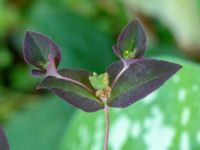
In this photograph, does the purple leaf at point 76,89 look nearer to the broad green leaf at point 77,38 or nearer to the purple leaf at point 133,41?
the purple leaf at point 133,41

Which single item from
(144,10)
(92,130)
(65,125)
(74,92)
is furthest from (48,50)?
(144,10)

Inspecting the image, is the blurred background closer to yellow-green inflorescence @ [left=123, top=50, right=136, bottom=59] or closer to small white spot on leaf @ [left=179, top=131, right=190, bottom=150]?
small white spot on leaf @ [left=179, top=131, right=190, bottom=150]

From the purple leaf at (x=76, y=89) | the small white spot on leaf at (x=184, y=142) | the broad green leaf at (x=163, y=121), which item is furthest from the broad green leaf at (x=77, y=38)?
the purple leaf at (x=76, y=89)

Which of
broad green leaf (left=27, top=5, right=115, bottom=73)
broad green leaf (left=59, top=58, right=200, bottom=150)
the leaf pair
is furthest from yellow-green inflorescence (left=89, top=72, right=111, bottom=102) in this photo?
broad green leaf (left=27, top=5, right=115, bottom=73)

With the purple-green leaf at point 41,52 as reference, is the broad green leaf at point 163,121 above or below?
above

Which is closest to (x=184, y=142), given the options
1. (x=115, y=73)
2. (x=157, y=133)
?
(x=157, y=133)

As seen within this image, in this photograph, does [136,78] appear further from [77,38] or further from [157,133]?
[77,38]
